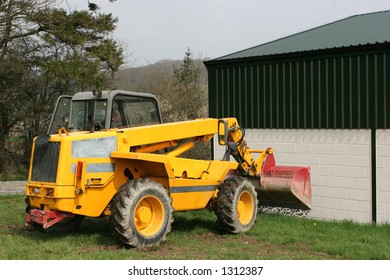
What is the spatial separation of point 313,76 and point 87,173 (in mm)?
5666

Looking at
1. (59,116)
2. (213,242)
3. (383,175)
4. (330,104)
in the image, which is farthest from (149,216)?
(330,104)

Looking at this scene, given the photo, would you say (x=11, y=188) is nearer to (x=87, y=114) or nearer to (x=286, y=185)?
(x=87, y=114)

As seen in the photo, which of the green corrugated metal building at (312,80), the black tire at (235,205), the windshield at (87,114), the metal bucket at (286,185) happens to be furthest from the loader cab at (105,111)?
the green corrugated metal building at (312,80)

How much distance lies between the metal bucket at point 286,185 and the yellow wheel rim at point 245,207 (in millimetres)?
939

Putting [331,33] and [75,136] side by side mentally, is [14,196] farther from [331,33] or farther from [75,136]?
[331,33]

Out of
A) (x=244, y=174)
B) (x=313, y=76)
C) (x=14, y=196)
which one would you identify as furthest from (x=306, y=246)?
(x=14, y=196)

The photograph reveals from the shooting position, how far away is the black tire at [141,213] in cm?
799

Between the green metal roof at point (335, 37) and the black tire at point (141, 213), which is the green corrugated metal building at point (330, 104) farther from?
the black tire at point (141, 213)

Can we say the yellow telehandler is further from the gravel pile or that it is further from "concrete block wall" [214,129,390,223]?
the gravel pile

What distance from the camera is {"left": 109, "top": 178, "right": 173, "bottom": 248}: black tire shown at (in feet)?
26.2

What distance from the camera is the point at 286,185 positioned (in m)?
10.7

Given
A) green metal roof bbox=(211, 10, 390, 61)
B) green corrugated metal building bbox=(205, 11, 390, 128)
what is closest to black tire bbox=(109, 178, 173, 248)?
green corrugated metal building bbox=(205, 11, 390, 128)

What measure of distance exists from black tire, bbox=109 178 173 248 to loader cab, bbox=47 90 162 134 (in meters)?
1.34

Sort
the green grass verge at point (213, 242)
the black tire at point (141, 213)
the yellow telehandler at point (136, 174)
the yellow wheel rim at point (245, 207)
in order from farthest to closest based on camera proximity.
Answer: the yellow wheel rim at point (245, 207) < the yellow telehandler at point (136, 174) < the black tire at point (141, 213) < the green grass verge at point (213, 242)
